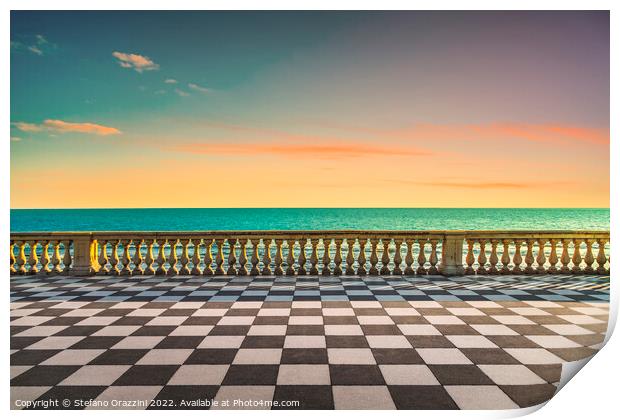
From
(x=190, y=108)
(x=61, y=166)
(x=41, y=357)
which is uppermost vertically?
(x=190, y=108)

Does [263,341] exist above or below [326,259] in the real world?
below

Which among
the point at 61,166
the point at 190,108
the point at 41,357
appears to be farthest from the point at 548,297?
the point at 61,166

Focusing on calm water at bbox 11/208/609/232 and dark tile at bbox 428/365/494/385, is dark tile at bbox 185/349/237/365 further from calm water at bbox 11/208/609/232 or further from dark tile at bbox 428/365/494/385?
calm water at bbox 11/208/609/232

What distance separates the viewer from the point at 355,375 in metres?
3.40

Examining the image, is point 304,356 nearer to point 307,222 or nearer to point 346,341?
point 346,341

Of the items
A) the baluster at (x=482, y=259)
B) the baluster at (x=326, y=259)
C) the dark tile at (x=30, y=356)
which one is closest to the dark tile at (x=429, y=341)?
the dark tile at (x=30, y=356)

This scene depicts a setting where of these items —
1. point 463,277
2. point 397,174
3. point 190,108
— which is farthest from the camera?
point 397,174

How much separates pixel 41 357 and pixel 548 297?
691 cm

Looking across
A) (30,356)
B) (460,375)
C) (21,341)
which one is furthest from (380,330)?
(21,341)

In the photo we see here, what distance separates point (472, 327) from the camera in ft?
15.7

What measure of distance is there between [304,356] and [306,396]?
2.57 feet

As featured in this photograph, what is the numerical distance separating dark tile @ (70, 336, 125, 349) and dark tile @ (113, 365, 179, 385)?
83 cm

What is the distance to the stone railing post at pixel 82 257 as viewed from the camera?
26.7ft
